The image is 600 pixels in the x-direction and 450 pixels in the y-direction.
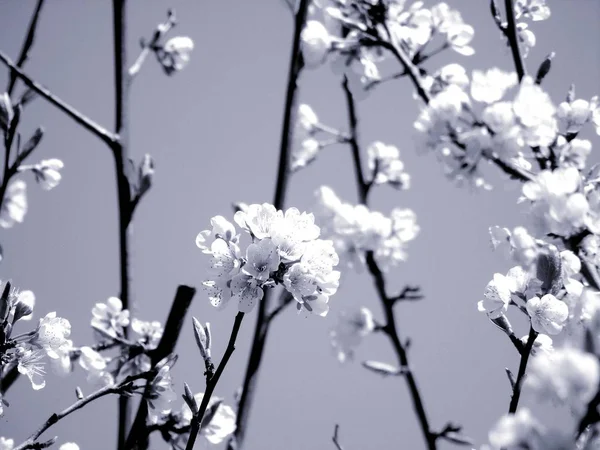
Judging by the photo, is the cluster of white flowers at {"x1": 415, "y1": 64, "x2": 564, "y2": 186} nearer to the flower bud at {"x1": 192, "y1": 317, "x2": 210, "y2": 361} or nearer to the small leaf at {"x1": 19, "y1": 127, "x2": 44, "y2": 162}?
the flower bud at {"x1": 192, "y1": 317, "x2": 210, "y2": 361}

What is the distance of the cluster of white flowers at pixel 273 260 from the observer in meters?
0.86

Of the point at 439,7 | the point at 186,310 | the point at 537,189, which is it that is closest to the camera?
the point at 537,189

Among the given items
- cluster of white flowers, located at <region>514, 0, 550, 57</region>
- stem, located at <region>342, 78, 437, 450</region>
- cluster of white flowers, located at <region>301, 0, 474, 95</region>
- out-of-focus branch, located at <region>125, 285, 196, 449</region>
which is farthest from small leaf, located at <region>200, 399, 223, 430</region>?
cluster of white flowers, located at <region>514, 0, 550, 57</region>

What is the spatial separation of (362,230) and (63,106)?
1407 millimetres

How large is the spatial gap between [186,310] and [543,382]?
82 centimetres

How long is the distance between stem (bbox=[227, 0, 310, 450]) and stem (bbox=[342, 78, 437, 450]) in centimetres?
21

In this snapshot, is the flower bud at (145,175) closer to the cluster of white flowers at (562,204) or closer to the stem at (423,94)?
the stem at (423,94)

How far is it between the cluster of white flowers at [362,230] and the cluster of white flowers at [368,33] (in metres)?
1.04

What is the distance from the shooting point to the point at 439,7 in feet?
4.76

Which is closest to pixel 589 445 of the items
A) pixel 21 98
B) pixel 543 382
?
pixel 543 382

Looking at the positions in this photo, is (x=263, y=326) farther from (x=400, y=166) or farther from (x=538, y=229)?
(x=400, y=166)

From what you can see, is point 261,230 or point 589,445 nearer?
point 589,445

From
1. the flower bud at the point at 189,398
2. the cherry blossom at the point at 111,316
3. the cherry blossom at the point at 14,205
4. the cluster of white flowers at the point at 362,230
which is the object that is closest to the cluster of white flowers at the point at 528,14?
the cluster of white flowers at the point at 362,230

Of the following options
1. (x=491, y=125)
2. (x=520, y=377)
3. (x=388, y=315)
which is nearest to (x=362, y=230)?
(x=388, y=315)
